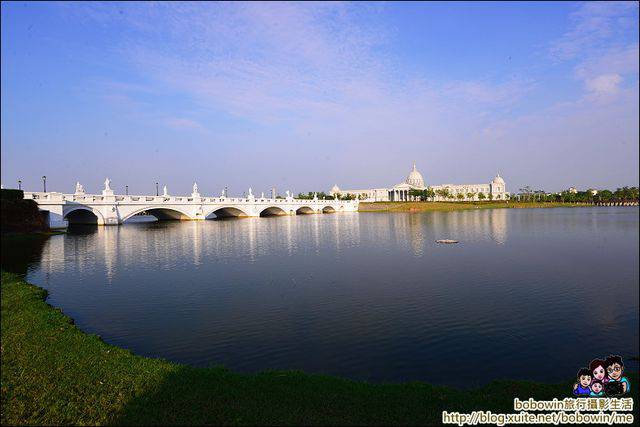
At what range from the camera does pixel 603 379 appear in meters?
7.32

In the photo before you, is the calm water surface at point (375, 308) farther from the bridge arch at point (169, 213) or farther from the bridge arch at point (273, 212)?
the bridge arch at point (273, 212)

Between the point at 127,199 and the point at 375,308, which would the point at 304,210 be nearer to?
the point at 127,199

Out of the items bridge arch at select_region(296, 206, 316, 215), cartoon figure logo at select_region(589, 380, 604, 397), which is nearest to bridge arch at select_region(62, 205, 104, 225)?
cartoon figure logo at select_region(589, 380, 604, 397)

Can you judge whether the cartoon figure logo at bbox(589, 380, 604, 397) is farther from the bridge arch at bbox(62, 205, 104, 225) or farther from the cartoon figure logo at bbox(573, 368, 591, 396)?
the bridge arch at bbox(62, 205, 104, 225)

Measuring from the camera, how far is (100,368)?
32.9 ft

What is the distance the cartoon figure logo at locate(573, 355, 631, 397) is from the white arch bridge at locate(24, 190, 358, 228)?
59578mm

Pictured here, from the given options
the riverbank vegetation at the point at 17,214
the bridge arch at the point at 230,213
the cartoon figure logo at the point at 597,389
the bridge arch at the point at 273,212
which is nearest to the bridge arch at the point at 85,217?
the riverbank vegetation at the point at 17,214

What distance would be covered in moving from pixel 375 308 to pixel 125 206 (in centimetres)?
6103

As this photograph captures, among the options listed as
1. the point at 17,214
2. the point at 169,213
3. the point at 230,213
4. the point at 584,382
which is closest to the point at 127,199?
the point at 169,213

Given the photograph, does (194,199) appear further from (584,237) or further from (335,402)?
(335,402)

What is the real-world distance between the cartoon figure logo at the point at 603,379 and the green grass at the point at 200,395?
879 mm

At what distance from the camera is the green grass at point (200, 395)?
298 inches

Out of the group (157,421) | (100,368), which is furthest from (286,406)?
(100,368)

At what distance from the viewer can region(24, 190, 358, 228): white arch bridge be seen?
2158 inches
